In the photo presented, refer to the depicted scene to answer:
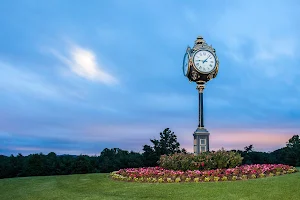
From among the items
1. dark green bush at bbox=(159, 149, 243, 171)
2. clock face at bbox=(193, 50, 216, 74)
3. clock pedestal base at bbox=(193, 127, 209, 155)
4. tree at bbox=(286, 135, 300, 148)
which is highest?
clock face at bbox=(193, 50, 216, 74)

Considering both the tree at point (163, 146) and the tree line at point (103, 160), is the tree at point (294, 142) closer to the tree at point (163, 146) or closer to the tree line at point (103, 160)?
the tree line at point (103, 160)

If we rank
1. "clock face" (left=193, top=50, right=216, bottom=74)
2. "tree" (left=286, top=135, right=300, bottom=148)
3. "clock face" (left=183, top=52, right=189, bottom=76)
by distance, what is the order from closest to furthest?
"clock face" (left=193, top=50, right=216, bottom=74), "clock face" (left=183, top=52, right=189, bottom=76), "tree" (left=286, top=135, right=300, bottom=148)

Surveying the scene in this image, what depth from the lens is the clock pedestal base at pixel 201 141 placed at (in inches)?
639

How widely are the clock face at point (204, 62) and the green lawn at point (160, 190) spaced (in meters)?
6.30

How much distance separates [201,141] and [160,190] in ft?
19.9

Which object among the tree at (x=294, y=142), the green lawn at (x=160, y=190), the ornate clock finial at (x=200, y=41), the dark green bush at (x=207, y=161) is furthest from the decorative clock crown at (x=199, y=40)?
the tree at (x=294, y=142)

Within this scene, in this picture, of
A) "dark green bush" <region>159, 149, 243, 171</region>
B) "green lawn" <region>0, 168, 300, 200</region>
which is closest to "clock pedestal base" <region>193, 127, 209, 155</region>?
"dark green bush" <region>159, 149, 243, 171</region>

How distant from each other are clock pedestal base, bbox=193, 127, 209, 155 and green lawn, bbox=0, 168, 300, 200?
452 cm

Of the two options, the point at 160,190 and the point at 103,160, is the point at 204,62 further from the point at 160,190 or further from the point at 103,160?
the point at 103,160

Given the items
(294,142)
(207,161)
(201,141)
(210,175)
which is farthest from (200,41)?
(294,142)

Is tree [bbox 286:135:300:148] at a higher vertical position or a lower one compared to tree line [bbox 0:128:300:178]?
higher

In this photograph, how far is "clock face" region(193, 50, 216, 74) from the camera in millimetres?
16422

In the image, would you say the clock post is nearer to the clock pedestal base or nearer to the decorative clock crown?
the clock pedestal base

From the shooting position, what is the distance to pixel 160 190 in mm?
10555
